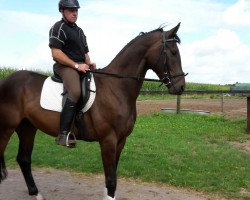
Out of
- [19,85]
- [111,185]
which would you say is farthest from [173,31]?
[19,85]

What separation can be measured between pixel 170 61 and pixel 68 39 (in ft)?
4.81

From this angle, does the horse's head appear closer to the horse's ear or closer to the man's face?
the horse's ear

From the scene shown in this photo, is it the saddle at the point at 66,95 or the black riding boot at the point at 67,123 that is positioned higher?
the saddle at the point at 66,95

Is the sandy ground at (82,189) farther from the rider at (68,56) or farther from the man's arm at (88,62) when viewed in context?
the man's arm at (88,62)

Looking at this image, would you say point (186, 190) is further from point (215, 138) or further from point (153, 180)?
point (215, 138)

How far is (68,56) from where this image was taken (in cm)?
554

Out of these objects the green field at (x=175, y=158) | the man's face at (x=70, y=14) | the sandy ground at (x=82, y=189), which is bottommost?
the sandy ground at (x=82, y=189)

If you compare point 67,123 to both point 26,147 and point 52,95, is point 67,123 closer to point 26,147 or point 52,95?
point 52,95

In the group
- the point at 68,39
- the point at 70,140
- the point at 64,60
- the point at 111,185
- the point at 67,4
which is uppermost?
the point at 67,4

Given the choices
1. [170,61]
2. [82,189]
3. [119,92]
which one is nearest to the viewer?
[170,61]

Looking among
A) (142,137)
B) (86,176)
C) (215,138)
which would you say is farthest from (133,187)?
(215,138)

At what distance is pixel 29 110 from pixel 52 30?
1.26m

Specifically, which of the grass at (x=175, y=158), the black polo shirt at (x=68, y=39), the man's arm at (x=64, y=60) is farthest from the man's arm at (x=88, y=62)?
the grass at (x=175, y=158)

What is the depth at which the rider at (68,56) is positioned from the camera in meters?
5.27
